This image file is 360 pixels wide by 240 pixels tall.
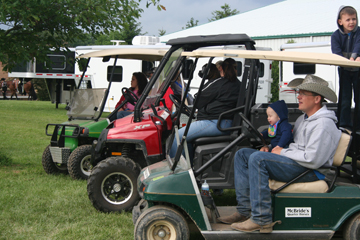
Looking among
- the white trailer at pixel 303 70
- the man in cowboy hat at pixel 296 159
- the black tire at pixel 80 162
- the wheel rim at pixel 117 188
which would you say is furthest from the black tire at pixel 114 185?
the white trailer at pixel 303 70

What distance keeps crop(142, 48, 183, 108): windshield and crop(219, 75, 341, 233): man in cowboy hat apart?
1631 millimetres

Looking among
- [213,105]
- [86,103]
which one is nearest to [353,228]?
[213,105]

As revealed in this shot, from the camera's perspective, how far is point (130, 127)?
15.9ft

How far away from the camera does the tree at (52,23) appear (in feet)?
22.4

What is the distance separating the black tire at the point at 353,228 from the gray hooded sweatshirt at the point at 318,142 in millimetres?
525

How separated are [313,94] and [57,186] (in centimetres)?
401

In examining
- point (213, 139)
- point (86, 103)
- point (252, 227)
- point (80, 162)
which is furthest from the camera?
point (86, 103)

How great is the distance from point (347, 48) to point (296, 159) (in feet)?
5.97

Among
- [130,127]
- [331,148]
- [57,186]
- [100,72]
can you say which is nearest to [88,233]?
[130,127]

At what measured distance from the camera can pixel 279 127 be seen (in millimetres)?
3785

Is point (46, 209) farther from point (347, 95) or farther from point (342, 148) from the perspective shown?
point (347, 95)

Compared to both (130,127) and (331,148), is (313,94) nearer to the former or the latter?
(331,148)

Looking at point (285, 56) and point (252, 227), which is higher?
point (285, 56)

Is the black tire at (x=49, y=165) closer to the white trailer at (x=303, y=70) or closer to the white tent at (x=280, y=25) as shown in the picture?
the white trailer at (x=303, y=70)
